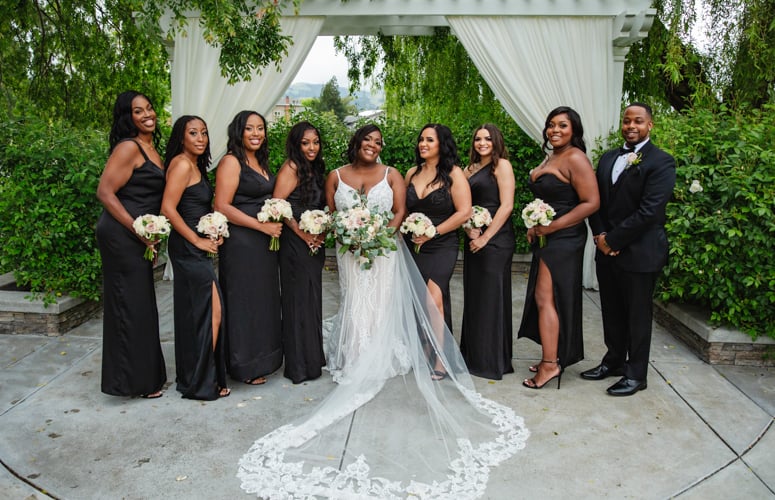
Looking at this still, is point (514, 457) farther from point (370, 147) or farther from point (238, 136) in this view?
point (238, 136)

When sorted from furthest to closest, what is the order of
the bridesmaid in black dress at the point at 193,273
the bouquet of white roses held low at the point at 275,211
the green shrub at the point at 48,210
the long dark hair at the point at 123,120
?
the green shrub at the point at 48,210 → the bouquet of white roses held low at the point at 275,211 → the bridesmaid in black dress at the point at 193,273 → the long dark hair at the point at 123,120

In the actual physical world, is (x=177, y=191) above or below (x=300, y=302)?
above

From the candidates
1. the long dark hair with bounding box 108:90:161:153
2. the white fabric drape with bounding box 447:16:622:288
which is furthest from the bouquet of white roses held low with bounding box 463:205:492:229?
the white fabric drape with bounding box 447:16:622:288

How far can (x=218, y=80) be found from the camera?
7.31 meters

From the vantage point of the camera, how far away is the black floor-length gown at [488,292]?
196 inches

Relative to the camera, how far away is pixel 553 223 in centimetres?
476

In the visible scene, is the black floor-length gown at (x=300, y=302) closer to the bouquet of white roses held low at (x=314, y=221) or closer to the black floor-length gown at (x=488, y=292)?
the bouquet of white roses held low at (x=314, y=221)

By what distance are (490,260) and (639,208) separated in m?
1.17

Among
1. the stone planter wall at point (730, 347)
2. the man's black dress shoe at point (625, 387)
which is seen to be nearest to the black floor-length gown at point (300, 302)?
the man's black dress shoe at point (625, 387)

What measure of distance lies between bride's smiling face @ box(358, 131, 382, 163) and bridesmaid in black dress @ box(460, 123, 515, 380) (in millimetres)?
771

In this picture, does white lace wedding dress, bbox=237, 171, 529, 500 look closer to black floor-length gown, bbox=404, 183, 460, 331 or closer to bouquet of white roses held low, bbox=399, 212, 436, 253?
black floor-length gown, bbox=404, 183, 460, 331

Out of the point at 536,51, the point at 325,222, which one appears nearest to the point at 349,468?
the point at 325,222

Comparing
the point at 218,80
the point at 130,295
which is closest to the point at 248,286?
the point at 130,295

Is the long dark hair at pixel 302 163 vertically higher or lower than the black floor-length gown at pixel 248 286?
higher
